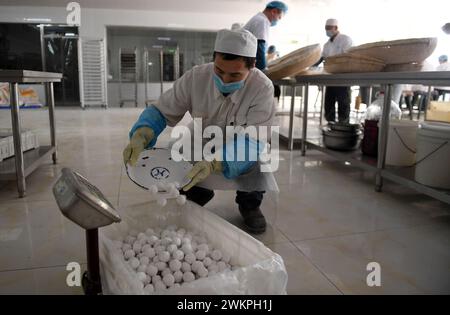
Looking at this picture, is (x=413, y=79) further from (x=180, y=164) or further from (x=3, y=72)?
(x=3, y=72)

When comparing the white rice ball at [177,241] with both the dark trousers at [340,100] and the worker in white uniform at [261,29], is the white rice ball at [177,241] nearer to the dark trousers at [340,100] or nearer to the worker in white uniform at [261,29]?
the worker in white uniform at [261,29]

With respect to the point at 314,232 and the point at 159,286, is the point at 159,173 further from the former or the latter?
the point at 314,232

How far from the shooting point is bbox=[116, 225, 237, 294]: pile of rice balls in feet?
3.43

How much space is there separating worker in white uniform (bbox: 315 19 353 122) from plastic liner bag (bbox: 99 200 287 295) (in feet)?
11.4

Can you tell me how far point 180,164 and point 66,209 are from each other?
64 cm

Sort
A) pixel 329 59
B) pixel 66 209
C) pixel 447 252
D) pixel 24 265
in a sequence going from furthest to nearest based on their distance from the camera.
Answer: pixel 329 59 → pixel 447 252 → pixel 24 265 → pixel 66 209

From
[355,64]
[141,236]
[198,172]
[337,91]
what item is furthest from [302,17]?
[141,236]

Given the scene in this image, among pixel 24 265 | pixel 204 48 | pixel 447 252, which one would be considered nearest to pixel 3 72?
pixel 24 265

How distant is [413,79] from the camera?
5.84 feet

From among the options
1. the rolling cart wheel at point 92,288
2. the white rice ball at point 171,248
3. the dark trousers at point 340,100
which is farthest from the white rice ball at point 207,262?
the dark trousers at point 340,100

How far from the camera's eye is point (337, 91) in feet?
14.4

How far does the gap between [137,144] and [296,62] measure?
6.96 ft
